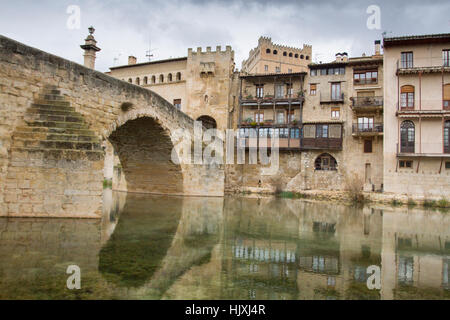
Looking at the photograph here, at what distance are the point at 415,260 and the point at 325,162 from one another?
20.7 m

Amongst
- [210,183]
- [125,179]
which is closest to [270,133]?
[210,183]

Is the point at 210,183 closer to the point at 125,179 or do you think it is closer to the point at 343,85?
the point at 125,179

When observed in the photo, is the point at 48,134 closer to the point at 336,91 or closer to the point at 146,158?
the point at 146,158

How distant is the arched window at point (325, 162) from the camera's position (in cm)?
2681

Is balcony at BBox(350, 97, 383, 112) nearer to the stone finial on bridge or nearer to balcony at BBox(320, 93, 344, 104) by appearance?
balcony at BBox(320, 93, 344, 104)

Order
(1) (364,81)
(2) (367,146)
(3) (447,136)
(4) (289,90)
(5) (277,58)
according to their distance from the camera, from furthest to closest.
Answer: (5) (277,58), (4) (289,90), (1) (364,81), (2) (367,146), (3) (447,136)

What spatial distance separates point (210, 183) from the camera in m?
19.2

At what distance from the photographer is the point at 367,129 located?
83.7 feet

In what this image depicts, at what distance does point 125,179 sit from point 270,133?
13045 millimetres

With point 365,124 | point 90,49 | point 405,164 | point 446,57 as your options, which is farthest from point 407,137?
point 90,49

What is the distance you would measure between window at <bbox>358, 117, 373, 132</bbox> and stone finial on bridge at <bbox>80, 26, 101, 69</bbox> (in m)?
20.0

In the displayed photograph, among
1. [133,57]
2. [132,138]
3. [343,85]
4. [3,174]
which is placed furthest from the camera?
[133,57]

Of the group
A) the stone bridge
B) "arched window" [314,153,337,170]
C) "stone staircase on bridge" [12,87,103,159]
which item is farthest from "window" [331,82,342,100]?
"stone staircase on bridge" [12,87,103,159]

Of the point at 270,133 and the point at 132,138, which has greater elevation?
the point at 270,133
